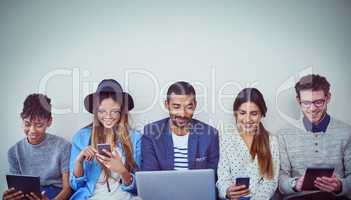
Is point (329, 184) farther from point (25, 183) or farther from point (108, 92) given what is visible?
point (25, 183)

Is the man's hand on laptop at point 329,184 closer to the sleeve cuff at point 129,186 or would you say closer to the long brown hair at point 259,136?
the long brown hair at point 259,136

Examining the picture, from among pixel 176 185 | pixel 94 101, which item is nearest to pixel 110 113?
pixel 94 101

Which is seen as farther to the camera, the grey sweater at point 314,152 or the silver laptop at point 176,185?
the grey sweater at point 314,152

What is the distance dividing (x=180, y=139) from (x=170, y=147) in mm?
83

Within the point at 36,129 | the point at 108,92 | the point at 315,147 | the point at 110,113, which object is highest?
the point at 108,92

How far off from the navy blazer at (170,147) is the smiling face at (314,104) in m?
0.60

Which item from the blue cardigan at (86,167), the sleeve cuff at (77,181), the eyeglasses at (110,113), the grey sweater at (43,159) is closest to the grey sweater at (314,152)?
the blue cardigan at (86,167)

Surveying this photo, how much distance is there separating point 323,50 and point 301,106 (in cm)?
41

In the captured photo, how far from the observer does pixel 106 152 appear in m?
2.87

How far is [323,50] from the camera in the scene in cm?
298

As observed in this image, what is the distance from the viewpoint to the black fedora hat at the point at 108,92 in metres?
2.91

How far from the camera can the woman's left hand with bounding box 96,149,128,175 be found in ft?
9.39

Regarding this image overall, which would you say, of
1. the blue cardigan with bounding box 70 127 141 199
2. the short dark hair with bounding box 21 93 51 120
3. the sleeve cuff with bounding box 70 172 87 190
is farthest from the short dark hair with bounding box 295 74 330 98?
the short dark hair with bounding box 21 93 51 120

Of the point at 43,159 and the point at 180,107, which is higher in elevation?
the point at 180,107
